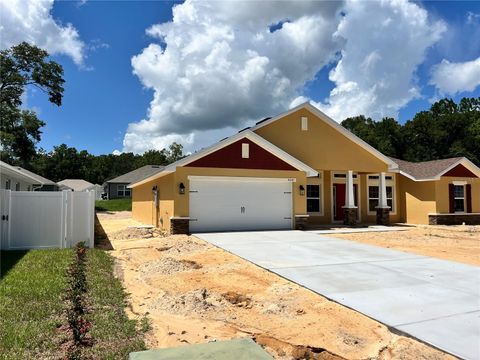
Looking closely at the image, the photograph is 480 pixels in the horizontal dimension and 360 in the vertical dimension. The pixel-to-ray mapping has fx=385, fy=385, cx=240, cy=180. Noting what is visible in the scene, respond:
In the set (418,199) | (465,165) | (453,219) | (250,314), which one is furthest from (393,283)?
(465,165)

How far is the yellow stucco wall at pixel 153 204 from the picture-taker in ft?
57.7

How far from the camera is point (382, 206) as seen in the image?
2230cm

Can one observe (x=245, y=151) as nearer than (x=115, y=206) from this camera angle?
Yes

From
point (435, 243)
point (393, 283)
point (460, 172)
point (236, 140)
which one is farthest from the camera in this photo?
point (460, 172)

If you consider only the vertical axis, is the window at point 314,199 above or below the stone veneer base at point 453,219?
above

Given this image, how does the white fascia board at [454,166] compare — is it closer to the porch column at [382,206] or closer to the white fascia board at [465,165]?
the white fascia board at [465,165]

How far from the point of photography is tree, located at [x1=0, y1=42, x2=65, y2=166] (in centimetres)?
2911

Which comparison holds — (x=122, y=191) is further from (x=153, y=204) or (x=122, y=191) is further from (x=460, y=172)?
(x=460, y=172)

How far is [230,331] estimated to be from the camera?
17.0 ft

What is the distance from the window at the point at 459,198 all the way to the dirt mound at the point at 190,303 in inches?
823

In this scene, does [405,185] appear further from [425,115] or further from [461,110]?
[461,110]

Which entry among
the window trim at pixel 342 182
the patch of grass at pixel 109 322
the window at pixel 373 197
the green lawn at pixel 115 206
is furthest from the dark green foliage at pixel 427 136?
the patch of grass at pixel 109 322

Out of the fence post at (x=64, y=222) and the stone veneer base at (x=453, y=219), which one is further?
the stone veneer base at (x=453, y=219)

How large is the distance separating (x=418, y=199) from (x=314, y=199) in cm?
662
